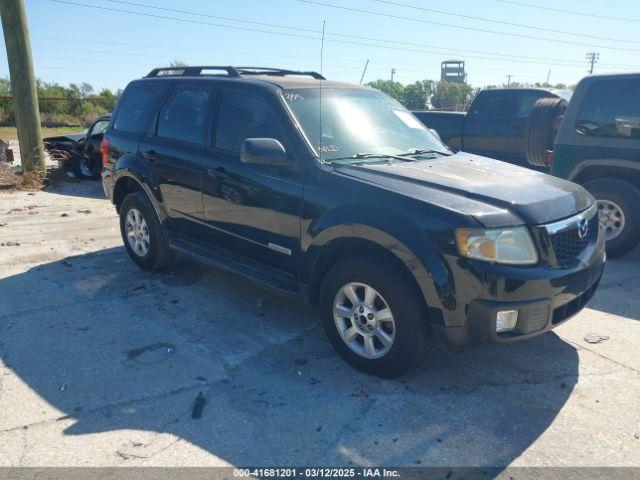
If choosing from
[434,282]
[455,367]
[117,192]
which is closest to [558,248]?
[434,282]

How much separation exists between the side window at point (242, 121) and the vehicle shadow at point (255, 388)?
57.8 inches

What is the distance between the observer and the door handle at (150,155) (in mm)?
5141

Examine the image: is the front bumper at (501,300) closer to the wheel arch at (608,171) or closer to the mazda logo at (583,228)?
the mazda logo at (583,228)

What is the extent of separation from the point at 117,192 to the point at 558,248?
14.8 feet

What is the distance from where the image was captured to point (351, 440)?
2.90 m

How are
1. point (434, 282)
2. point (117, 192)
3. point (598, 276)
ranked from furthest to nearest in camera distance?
point (117, 192) < point (598, 276) < point (434, 282)

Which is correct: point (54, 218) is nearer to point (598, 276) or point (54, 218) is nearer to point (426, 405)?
point (426, 405)

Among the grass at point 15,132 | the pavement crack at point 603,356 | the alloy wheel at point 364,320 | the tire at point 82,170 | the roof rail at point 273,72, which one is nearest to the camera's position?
the alloy wheel at point 364,320

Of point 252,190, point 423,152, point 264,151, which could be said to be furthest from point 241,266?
point 423,152

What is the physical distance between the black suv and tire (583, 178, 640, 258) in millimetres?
2428

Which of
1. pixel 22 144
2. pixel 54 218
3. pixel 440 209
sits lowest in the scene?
pixel 54 218

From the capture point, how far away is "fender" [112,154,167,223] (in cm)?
518

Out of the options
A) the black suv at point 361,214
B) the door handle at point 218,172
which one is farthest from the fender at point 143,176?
the door handle at point 218,172

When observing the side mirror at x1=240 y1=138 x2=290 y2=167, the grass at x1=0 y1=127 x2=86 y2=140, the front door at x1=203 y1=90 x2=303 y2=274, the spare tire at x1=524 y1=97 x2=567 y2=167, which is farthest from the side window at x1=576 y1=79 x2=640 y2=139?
the grass at x1=0 y1=127 x2=86 y2=140
